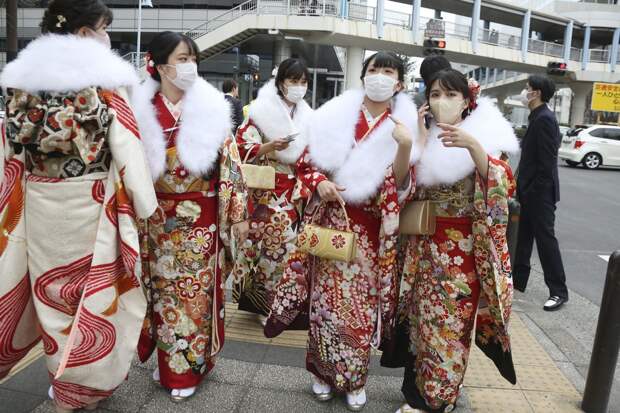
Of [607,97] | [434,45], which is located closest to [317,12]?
[434,45]

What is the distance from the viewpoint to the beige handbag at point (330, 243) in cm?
245

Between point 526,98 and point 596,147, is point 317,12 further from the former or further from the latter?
point 526,98

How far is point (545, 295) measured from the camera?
187 inches

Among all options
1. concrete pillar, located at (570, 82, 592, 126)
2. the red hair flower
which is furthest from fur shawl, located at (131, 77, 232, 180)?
concrete pillar, located at (570, 82, 592, 126)

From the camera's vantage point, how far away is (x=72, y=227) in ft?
7.33

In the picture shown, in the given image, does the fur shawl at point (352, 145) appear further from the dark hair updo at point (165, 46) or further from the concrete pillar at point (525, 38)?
the concrete pillar at point (525, 38)

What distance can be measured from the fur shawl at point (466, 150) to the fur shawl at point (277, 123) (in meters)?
1.39

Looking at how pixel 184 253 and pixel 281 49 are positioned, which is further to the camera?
pixel 281 49

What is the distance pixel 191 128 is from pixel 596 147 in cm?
1850

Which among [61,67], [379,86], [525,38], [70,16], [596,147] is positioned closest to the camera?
[61,67]

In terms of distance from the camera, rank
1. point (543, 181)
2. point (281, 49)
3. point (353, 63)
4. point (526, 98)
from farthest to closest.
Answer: point (353, 63) → point (281, 49) → point (526, 98) → point (543, 181)

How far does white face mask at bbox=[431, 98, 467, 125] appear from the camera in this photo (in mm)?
2408

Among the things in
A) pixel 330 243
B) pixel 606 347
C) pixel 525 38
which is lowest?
pixel 606 347

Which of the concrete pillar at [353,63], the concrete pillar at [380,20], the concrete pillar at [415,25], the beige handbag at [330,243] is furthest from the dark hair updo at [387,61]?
the concrete pillar at [415,25]
